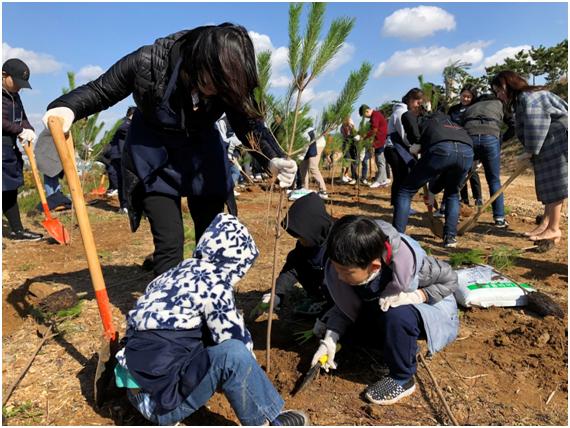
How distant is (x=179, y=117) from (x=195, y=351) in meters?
1.09

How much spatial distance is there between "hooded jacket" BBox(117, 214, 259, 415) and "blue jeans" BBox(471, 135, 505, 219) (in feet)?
13.7

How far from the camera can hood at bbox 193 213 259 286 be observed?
183cm

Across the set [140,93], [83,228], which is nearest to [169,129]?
[140,93]

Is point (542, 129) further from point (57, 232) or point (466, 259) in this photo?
point (57, 232)

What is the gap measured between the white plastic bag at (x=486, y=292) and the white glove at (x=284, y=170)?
4.57ft

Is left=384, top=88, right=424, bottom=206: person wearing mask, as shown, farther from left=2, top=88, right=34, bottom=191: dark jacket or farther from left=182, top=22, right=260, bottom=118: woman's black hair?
left=2, top=88, right=34, bottom=191: dark jacket

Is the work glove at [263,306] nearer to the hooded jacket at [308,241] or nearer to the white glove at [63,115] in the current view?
the hooded jacket at [308,241]

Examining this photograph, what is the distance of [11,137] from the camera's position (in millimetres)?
4703

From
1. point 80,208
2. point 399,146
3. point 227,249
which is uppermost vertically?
point 399,146

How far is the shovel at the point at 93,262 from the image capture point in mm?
1962

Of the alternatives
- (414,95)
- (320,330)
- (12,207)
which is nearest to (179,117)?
(320,330)

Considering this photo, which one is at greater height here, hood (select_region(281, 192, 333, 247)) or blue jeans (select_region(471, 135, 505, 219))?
blue jeans (select_region(471, 135, 505, 219))

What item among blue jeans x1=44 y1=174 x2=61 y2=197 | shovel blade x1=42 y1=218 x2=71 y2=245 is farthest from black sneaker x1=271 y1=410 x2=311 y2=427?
blue jeans x1=44 y1=174 x2=61 y2=197

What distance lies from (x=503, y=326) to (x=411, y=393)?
99 centimetres
